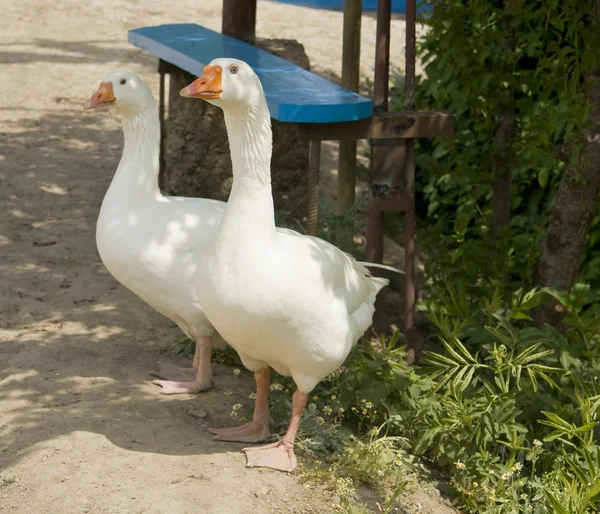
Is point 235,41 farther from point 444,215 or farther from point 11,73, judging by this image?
point 11,73

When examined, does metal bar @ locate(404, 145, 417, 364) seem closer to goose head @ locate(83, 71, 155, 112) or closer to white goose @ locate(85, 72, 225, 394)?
white goose @ locate(85, 72, 225, 394)

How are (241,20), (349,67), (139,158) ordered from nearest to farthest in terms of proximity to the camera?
(139,158), (241,20), (349,67)

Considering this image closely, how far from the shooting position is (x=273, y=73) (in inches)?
228

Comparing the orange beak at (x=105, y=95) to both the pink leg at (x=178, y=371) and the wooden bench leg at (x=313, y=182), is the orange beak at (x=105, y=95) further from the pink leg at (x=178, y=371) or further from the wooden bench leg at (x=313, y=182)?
the pink leg at (x=178, y=371)

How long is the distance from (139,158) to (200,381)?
1.27 meters

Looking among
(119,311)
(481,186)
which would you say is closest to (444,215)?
(481,186)

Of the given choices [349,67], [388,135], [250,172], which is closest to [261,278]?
[250,172]

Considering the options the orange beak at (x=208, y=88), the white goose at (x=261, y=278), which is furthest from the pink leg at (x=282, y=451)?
the orange beak at (x=208, y=88)

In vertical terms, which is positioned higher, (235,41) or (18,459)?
(235,41)

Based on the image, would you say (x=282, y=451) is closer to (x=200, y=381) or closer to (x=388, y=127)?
(x=200, y=381)

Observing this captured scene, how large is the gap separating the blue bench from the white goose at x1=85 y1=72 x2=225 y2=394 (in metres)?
0.61

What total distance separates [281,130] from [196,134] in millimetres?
649

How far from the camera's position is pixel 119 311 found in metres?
5.89

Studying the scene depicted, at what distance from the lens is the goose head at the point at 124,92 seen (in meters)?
5.16
